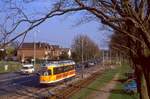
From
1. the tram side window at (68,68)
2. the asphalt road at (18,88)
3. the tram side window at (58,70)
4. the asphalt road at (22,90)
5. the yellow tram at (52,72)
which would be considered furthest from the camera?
the tram side window at (68,68)

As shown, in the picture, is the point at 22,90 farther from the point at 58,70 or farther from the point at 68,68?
the point at 68,68

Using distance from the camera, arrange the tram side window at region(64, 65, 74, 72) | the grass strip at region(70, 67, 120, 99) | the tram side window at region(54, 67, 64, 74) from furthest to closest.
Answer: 1. the tram side window at region(64, 65, 74, 72)
2. the tram side window at region(54, 67, 64, 74)
3. the grass strip at region(70, 67, 120, 99)

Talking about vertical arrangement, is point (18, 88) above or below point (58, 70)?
below

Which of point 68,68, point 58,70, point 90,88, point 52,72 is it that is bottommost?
point 90,88

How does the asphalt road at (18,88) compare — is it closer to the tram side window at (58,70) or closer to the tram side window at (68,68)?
the tram side window at (58,70)

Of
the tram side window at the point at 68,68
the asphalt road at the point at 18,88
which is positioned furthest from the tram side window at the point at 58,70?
the asphalt road at the point at 18,88

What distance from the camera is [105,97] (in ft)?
132

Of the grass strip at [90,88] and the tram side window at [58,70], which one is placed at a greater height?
the tram side window at [58,70]

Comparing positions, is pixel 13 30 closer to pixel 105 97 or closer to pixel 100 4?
pixel 100 4

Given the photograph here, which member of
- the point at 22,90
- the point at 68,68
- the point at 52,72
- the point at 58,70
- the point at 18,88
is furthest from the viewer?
the point at 68,68

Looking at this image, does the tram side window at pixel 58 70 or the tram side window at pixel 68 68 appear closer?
the tram side window at pixel 58 70

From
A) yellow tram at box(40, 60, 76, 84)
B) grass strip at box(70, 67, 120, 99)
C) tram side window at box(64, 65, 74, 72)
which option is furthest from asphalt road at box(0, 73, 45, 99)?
grass strip at box(70, 67, 120, 99)

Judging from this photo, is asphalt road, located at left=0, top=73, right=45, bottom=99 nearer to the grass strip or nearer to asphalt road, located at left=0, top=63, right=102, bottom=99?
asphalt road, located at left=0, top=63, right=102, bottom=99

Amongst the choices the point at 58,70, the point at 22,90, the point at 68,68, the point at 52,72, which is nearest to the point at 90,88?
the point at 52,72
